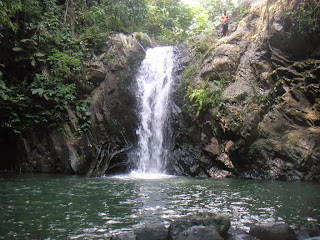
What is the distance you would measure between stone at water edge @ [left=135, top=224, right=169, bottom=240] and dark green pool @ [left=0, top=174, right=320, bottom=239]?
1.98 ft

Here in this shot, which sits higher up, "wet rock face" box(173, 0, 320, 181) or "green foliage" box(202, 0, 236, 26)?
"green foliage" box(202, 0, 236, 26)

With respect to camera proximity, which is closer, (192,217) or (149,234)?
(149,234)

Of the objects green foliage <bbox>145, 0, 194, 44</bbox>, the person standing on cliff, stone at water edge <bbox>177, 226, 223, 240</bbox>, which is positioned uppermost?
green foliage <bbox>145, 0, 194, 44</bbox>

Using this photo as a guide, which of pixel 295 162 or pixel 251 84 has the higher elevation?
pixel 251 84

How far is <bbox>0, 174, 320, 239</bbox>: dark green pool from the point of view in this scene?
421cm

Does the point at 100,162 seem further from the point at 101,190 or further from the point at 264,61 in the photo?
the point at 264,61

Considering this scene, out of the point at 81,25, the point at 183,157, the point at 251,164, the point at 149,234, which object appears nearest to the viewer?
the point at 149,234

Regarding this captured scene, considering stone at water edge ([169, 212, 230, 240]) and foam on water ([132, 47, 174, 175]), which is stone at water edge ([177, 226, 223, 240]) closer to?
stone at water edge ([169, 212, 230, 240])

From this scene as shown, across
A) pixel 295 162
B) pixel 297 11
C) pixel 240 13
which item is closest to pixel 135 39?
pixel 240 13

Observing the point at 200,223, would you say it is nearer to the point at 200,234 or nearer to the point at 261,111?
the point at 200,234

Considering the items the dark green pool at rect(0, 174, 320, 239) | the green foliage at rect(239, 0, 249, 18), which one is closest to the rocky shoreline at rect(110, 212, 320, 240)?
the dark green pool at rect(0, 174, 320, 239)

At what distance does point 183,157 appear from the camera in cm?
1346

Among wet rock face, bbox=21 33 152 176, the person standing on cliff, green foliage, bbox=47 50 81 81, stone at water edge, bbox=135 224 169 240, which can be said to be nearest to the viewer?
stone at water edge, bbox=135 224 169 240

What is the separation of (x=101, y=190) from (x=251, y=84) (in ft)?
28.3
